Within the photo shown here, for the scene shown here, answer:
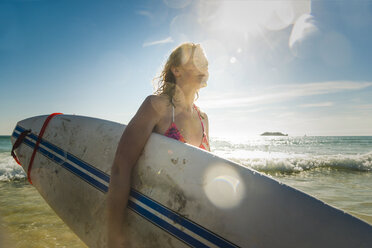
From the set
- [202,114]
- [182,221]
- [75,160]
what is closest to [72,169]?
[75,160]

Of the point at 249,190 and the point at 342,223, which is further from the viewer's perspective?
the point at 249,190

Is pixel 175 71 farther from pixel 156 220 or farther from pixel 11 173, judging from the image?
pixel 11 173

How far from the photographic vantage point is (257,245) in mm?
1196

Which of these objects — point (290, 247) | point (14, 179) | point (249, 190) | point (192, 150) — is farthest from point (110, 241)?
point (14, 179)

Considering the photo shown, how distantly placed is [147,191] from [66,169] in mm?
1037

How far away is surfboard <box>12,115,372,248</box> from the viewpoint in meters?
1.19

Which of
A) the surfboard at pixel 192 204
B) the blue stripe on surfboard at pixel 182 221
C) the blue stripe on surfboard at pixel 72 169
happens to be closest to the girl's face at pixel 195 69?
the surfboard at pixel 192 204

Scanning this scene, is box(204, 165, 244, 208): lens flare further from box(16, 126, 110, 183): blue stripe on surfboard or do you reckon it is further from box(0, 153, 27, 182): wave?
box(0, 153, 27, 182): wave

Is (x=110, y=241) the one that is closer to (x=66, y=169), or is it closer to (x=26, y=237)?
(x=66, y=169)

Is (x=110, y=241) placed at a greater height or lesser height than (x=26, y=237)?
greater

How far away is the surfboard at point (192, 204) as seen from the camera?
3.90 feet

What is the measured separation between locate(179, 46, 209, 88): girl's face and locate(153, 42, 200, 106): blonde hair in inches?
1.4

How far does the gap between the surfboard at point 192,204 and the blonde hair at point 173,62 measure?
0.48 metres

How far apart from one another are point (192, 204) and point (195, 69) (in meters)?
1.09
